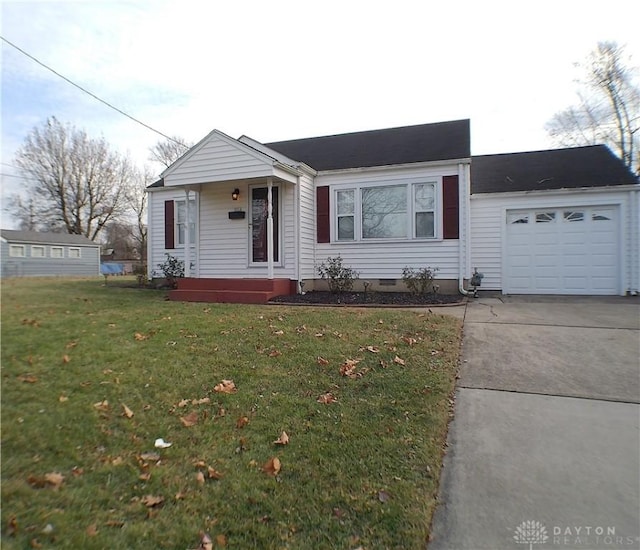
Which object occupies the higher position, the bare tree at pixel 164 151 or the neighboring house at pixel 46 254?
the bare tree at pixel 164 151

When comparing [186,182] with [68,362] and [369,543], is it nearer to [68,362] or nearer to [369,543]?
[68,362]

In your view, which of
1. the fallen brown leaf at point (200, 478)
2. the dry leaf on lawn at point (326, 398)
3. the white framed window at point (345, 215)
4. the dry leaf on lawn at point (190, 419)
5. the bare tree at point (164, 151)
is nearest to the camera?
the fallen brown leaf at point (200, 478)

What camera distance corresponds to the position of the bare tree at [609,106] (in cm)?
1736

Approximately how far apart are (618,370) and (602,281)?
6.99m

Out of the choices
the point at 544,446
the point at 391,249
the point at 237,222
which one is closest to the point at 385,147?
the point at 391,249

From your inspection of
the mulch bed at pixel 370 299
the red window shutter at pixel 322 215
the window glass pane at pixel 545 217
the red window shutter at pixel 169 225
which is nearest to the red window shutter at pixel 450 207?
the mulch bed at pixel 370 299

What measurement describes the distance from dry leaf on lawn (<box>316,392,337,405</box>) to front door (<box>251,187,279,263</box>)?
691 centimetres

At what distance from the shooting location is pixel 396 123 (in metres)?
12.5

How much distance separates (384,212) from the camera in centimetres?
Answer: 982

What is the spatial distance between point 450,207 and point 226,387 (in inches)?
307

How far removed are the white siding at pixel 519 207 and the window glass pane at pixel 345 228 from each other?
346cm

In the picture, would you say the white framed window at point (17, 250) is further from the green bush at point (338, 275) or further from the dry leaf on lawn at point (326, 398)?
the green bush at point (338, 275)

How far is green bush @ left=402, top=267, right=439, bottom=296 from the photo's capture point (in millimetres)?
9094

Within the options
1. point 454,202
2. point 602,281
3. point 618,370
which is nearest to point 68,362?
point 618,370
